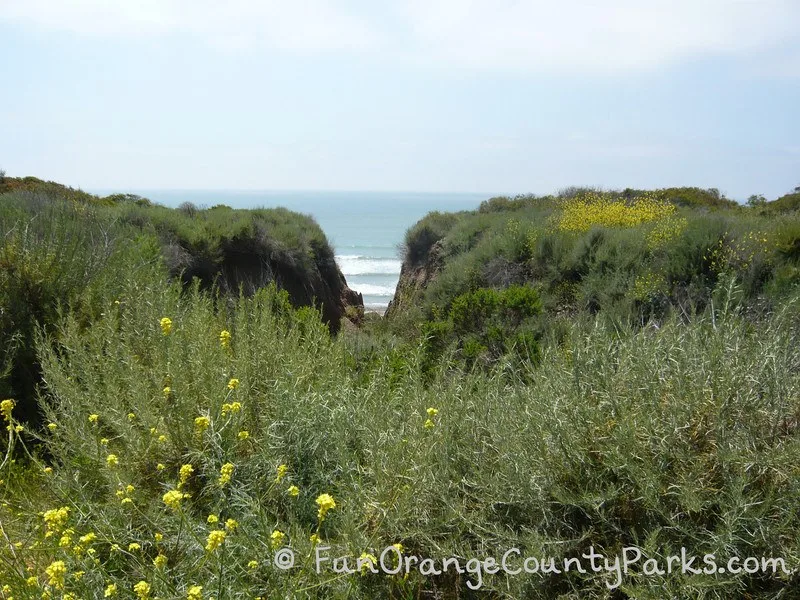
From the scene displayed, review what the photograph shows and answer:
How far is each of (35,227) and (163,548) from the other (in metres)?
3.72

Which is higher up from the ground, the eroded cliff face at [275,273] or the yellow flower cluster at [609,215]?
the yellow flower cluster at [609,215]

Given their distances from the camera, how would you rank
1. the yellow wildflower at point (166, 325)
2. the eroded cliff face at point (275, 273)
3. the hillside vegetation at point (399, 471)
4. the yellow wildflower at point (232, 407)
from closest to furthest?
the hillside vegetation at point (399, 471), the yellow wildflower at point (232, 407), the yellow wildflower at point (166, 325), the eroded cliff face at point (275, 273)

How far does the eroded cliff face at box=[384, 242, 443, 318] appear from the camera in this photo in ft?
47.5

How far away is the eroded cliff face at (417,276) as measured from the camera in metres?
14.5

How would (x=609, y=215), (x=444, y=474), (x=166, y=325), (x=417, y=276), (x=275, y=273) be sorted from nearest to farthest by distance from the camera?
(x=444, y=474), (x=166, y=325), (x=609, y=215), (x=275, y=273), (x=417, y=276)

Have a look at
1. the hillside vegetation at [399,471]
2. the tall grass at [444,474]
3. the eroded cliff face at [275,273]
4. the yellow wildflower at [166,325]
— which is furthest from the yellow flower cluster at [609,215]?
the yellow wildflower at [166,325]

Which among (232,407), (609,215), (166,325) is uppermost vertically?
(609,215)

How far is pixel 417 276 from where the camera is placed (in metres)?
16.1

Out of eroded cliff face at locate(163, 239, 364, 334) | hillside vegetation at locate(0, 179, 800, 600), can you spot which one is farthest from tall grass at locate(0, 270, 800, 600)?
eroded cliff face at locate(163, 239, 364, 334)

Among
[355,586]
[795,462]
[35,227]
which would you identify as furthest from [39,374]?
[795,462]

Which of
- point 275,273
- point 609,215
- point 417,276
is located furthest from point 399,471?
point 417,276

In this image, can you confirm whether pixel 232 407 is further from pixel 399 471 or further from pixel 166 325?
pixel 166 325

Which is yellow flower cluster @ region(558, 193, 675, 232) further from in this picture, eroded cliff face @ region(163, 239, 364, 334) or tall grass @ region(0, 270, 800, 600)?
tall grass @ region(0, 270, 800, 600)

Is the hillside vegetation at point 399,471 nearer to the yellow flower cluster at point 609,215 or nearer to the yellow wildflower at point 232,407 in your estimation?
the yellow wildflower at point 232,407
